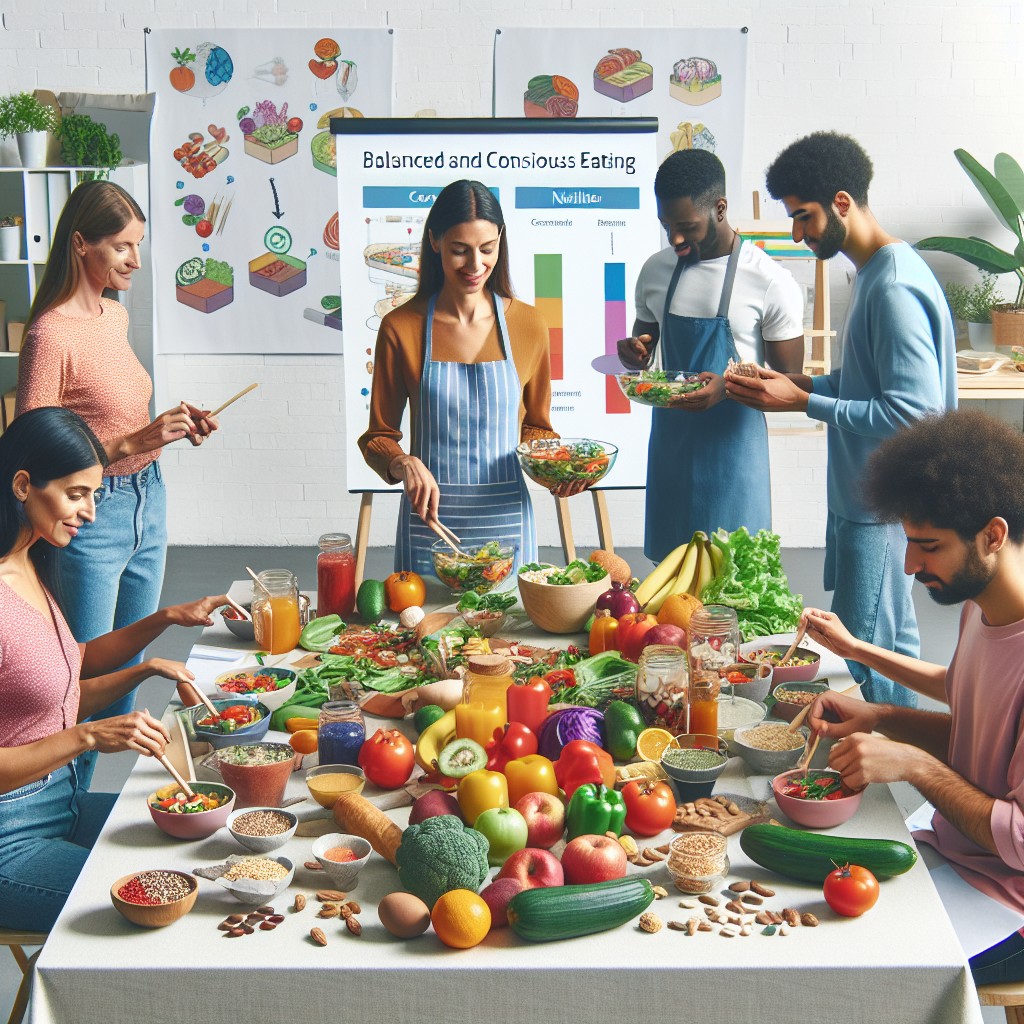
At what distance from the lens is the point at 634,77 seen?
22.5 feet

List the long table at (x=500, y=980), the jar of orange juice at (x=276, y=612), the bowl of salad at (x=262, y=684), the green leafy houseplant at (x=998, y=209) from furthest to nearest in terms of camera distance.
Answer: the green leafy houseplant at (x=998, y=209) → the jar of orange juice at (x=276, y=612) → the bowl of salad at (x=262, y=684) → the long table at (x=500, y=980)

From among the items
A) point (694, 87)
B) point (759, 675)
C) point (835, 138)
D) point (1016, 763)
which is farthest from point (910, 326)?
point (694, 87)

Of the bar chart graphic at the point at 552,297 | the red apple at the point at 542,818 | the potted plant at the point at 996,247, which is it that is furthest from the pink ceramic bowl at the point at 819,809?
the potted plant at the point at 996,247

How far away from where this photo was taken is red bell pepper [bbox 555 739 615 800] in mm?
2188

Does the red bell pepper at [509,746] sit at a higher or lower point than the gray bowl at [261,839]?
higher

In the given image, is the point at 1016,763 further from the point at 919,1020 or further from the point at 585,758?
the point at 585,758

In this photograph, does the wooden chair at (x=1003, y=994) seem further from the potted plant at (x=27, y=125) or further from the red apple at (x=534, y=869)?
the potted plant at (x=27, y=125)

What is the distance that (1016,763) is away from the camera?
206 centimetres

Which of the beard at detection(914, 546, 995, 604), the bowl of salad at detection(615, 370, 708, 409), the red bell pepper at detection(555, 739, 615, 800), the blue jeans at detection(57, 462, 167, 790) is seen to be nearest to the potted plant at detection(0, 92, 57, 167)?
the blue jeans at detection(57, 462, 167, 790)

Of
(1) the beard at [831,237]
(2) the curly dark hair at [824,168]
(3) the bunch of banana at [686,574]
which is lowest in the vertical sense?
(3) the bunch of banana at [686,574]

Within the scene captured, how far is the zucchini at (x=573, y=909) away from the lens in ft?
5.90

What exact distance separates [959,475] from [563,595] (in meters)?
1.11

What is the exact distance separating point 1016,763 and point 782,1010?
61cm

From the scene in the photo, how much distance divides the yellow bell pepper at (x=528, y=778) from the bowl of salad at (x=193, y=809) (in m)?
0.48
